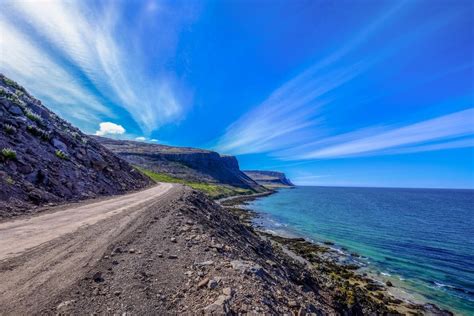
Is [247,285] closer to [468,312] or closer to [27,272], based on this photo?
[27,272]

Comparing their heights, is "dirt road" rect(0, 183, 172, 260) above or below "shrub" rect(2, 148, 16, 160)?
below

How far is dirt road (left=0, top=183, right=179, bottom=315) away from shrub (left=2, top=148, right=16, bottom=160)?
282 inches

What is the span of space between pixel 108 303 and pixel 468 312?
32.1 meters

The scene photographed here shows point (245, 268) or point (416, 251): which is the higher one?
point (245, 268)

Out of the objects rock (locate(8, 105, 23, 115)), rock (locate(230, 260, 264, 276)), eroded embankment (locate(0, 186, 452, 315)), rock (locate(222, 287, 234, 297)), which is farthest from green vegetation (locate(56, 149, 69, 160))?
rock (locate(222, 287, 234, 297))

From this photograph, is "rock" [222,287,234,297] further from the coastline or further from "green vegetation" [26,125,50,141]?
"green vegetation" [26,125,50,141]

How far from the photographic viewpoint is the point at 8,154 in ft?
60.0

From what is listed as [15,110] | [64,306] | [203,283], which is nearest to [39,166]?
[15,110]

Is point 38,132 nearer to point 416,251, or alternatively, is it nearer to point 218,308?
point 218,308

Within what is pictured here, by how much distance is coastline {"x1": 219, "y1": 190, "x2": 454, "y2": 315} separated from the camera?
22683 millimetres

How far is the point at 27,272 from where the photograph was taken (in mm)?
7281

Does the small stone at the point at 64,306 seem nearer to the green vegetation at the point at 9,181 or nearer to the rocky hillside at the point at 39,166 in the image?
the rocky hillside at the point at 39,166

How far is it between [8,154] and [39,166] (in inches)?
103

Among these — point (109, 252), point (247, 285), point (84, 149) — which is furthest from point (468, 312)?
point (84, 149)
